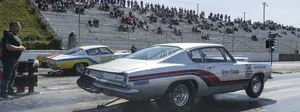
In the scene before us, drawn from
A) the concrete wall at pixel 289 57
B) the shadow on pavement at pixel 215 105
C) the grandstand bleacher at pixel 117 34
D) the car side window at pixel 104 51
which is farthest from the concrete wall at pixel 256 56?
the shadow on pavement at pixel 215 105

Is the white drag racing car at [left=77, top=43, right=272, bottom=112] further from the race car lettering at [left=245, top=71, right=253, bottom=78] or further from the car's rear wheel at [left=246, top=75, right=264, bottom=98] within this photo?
the car's rear wheel at [left=246, top=75, right=264, bottom=98]

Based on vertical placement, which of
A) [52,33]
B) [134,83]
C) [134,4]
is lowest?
[134,83]

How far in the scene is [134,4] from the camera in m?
44.3

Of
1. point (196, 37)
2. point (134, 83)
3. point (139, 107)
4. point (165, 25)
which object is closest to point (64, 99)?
point (139, 107)

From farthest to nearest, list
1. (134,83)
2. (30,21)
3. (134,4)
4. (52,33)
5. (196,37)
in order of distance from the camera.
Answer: (134,4) < (196,37) < (30,21) < (52,33) < (134,83)

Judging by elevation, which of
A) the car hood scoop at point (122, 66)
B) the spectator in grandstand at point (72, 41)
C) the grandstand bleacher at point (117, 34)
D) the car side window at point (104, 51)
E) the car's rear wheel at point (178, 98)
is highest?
the grandstand bleacher at point (117, 34)

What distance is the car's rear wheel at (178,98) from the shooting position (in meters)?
6.69

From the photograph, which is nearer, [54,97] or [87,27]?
[54,97]

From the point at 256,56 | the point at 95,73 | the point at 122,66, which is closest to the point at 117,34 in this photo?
the point at 256,56

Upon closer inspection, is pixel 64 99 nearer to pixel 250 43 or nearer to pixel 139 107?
pixel 139 107

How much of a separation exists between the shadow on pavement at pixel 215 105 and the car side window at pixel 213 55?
3.38 feet

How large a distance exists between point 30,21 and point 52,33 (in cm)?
414

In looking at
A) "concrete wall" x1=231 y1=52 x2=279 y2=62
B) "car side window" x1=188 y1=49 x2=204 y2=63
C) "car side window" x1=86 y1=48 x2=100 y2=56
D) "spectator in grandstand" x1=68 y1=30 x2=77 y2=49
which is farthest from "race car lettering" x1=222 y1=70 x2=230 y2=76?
"concrete wall" x1=231 y1=52 x2=279 y2=62

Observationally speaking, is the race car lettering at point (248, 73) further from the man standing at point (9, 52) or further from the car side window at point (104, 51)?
the car side window at point (104, 51)
